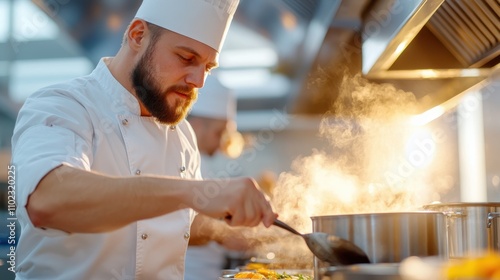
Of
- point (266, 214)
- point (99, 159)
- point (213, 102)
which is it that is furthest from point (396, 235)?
point (213, 102)

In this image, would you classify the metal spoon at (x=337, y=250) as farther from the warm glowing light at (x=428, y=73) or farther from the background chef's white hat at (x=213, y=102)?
the background chef's white hat at (x=213, y=102)

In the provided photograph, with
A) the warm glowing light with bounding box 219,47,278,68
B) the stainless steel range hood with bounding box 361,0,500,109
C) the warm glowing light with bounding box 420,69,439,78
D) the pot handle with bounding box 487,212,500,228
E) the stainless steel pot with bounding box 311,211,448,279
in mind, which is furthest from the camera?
the warm glowing light with bounding box 219,47,278,68

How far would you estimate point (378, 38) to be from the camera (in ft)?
7.30

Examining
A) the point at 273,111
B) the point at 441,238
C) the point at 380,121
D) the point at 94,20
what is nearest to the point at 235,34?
the point at 273,111

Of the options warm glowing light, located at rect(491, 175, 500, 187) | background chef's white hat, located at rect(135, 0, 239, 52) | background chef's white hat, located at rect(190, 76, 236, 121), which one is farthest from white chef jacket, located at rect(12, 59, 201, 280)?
warm glowing light, located at rect(491, 175, 500, 187)

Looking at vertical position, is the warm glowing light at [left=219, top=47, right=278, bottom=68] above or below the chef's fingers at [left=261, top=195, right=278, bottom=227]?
above

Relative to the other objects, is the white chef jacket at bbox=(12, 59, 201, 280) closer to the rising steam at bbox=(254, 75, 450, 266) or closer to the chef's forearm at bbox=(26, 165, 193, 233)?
the chef's forearm at bbox=(26, 165, 193, 233)

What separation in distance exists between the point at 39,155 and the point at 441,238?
3.00 feet

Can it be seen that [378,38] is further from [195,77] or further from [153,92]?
[153,92]

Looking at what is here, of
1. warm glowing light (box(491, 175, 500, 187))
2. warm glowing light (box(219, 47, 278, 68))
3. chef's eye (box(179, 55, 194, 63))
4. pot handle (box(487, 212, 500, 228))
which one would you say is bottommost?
pot handle (box(487, 212, 500, 228))

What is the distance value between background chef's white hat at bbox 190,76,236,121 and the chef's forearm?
2402 millimetres

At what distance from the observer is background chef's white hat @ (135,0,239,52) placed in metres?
2.04

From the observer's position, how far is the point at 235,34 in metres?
6.77

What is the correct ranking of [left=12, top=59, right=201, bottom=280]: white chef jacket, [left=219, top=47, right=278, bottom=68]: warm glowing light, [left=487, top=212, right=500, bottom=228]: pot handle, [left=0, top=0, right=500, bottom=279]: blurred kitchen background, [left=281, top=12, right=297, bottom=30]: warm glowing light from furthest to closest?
[left=219, top=47, right=278, bottom=68]: warm glowing light → [left=281, top=12, right=297, bottom=30]: warm glowing light → [left=0, top=0, right=500, bottom=279]: blurred kitchen background → [left=487, top=212, right=500, bottom=228]: pot handle → [left=12, top=59, right=201, bottom=280]: white chef jacket
